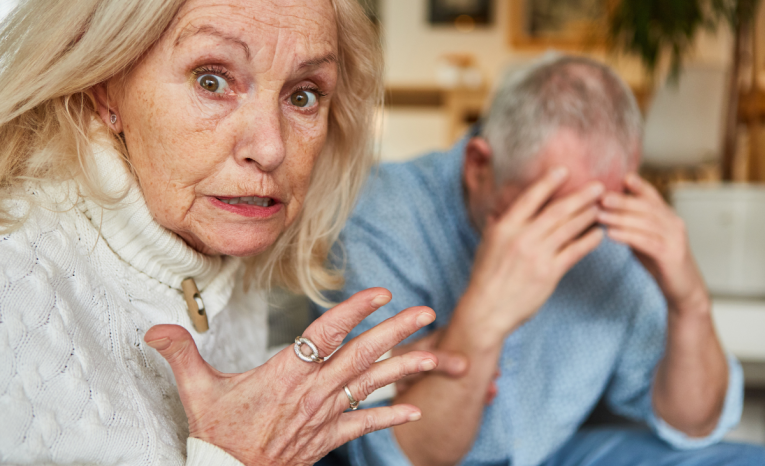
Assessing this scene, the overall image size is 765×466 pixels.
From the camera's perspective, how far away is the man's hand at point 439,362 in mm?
915

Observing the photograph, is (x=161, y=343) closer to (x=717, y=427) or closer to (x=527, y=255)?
(x=527, y=255)

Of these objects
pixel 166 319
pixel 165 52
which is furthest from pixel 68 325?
pixel 165 52

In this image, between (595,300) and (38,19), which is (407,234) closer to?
(595,300)

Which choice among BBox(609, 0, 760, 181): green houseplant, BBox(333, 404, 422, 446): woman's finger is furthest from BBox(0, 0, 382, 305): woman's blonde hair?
BBox(609, 0, 760, 181): green houseplant

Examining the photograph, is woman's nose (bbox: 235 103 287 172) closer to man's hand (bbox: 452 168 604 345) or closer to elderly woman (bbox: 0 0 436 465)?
elderly woman (bbox: 0 0 436 465)

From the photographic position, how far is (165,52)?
0.58 m

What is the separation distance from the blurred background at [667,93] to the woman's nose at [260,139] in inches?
10.6

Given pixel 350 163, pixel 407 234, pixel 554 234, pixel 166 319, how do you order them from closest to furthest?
1. pixel 166 319
2. pixel 350 163
3. pixel 554 234
4. pixel 407 234

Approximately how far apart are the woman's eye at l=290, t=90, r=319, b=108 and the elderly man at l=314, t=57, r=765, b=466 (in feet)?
1.33

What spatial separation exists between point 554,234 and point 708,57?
4897 millimetres

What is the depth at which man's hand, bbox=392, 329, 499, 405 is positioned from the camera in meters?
0.92

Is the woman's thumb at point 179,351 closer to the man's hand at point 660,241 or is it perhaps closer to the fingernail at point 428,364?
the fingernail at point 428,364

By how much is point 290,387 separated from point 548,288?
0.53 metres

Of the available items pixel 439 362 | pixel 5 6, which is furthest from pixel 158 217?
pixel 439 362
